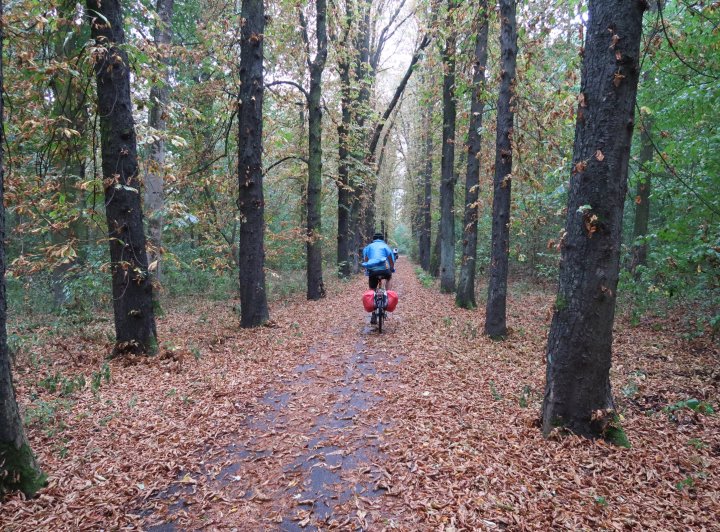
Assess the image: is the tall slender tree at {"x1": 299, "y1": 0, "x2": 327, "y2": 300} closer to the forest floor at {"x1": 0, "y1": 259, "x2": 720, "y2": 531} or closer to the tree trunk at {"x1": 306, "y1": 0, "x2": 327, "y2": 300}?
the tree trunk at {"x1": 306, "y1": 0, "x2": 327, "y2": 300}

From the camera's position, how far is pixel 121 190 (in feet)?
21.0

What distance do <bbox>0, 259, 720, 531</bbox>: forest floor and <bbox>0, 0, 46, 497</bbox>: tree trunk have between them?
0.15 m

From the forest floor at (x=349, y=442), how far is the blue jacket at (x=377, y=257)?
245 cm

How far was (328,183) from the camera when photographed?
21.7m

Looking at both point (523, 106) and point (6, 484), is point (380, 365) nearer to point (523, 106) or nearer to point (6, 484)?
point (6, 484)

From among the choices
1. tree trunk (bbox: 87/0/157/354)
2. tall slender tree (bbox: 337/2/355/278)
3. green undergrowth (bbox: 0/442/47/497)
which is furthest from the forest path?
tall slender tree (bbox: 337/2/355/278)

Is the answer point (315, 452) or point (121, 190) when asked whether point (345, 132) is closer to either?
point (121, 190)

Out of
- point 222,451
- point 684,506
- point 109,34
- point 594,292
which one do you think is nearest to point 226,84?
point 109,34

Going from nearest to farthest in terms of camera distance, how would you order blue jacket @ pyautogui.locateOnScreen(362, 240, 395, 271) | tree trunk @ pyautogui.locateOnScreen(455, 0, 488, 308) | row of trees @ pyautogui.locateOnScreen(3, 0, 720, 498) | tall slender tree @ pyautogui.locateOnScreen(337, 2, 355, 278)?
row of trees @ pyautogui.locateOnScreen(3, 0, 720, 498) → tree trunk @ pyautogui.locateOnScreen(455, 0, 488, 308) → blue jacket @ pyautogui.locateOnScreen(362, 240, 395, 271) → tall slender tree @ pyautogui.locateOnScreen(337, 2, 355, 278)

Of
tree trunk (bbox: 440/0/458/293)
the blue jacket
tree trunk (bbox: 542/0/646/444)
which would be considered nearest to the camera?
tree trunk (bbox: 542/0/646/444)

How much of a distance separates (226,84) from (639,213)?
1334cm

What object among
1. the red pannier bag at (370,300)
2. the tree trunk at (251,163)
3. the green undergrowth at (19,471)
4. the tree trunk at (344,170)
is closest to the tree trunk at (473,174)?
the red pannier bag at (370,300)

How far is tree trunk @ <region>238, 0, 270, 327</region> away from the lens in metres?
8.52

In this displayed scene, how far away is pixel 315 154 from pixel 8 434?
1132cm
